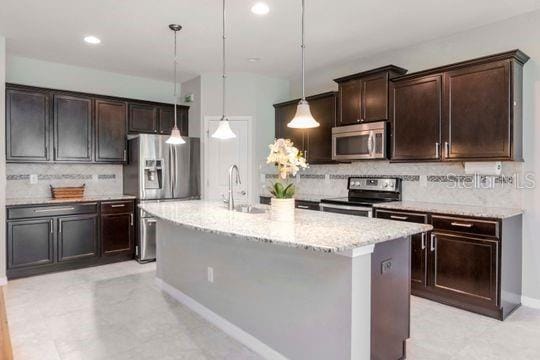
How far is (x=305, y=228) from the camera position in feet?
6.95

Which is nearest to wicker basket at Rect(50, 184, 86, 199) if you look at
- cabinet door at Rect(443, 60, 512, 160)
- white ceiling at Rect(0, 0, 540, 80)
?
white ceiling at Rect(0, 0, 540, 80)

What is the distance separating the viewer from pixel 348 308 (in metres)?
1.84

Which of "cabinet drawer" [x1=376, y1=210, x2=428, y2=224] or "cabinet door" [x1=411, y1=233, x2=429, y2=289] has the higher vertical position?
"cabinet drawer" [x1=376, y1=210, x2=428, y2=224]

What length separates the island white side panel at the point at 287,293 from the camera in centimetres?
186

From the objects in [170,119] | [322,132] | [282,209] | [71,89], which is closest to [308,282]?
[282,209]

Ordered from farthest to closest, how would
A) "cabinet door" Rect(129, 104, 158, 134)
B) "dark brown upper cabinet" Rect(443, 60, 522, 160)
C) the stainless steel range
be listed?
1. "cabinet door" Rect(129, 104, 158, 134)
2. the stainless steel range
3. "dark brown upper cabinet" Rect(443, 60, 522, 160)

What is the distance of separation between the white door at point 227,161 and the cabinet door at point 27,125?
209 cm

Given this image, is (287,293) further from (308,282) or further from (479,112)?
(479,112)

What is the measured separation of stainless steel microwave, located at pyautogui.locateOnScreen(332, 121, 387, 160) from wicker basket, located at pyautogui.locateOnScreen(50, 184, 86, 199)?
3.38 metres

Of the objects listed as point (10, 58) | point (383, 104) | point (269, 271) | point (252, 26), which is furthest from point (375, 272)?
point (10, 58)

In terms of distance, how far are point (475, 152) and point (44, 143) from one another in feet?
15.9

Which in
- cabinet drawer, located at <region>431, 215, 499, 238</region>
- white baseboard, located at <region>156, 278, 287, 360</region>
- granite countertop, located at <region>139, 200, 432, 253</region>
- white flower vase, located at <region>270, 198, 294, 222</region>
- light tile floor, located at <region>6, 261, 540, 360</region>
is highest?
white flower vase, located at <region>270, 198, 294, 222</region>

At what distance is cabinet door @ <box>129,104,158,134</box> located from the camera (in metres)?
5.09

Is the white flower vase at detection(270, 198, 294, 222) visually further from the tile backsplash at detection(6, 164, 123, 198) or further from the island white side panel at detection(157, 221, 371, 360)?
the tile backsplash at detection(6, 164, 123, 198)
